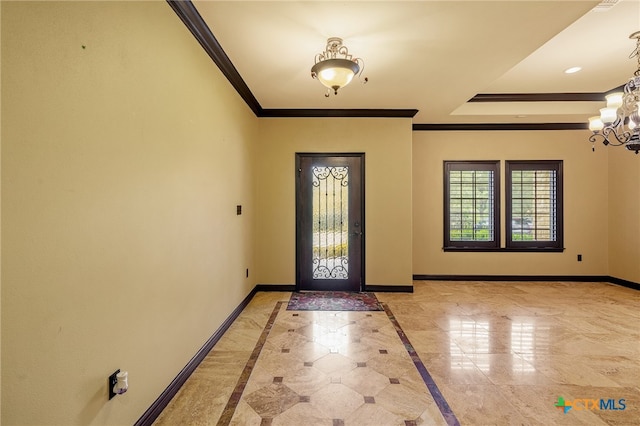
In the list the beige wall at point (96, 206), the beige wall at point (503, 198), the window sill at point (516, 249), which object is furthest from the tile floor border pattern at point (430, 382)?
the window sill at point (516, 249)

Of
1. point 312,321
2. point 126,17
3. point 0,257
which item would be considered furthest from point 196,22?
point 312,321

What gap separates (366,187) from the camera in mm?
4945

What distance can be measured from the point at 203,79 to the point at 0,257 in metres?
2.18

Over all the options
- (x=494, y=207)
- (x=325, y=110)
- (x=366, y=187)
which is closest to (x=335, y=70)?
(x=325, y=110)

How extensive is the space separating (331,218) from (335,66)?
271 cm

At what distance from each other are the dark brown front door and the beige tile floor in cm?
100

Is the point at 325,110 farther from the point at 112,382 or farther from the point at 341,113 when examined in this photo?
the point at 112,382

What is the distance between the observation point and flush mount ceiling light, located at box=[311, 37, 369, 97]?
103 inches

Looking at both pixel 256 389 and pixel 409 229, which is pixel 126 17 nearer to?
pixel 256 389

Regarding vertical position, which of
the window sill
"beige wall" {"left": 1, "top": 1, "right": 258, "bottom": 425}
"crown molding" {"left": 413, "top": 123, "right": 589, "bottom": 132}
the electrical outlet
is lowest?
the electrical outlet

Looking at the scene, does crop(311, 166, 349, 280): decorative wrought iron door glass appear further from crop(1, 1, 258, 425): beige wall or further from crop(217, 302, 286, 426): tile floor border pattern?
crop(1, 1, 258, 425): beige wall

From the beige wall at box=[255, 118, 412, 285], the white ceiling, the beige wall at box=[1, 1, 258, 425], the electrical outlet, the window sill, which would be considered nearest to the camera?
the beige wall at box=[1, 1, 258, 425]

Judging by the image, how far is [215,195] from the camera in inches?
122

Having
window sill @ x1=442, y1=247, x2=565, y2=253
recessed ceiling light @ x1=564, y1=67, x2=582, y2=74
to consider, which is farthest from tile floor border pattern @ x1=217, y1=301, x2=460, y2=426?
recessed ceiling light @ x1=564, y1=67, x2=582, y2=74
